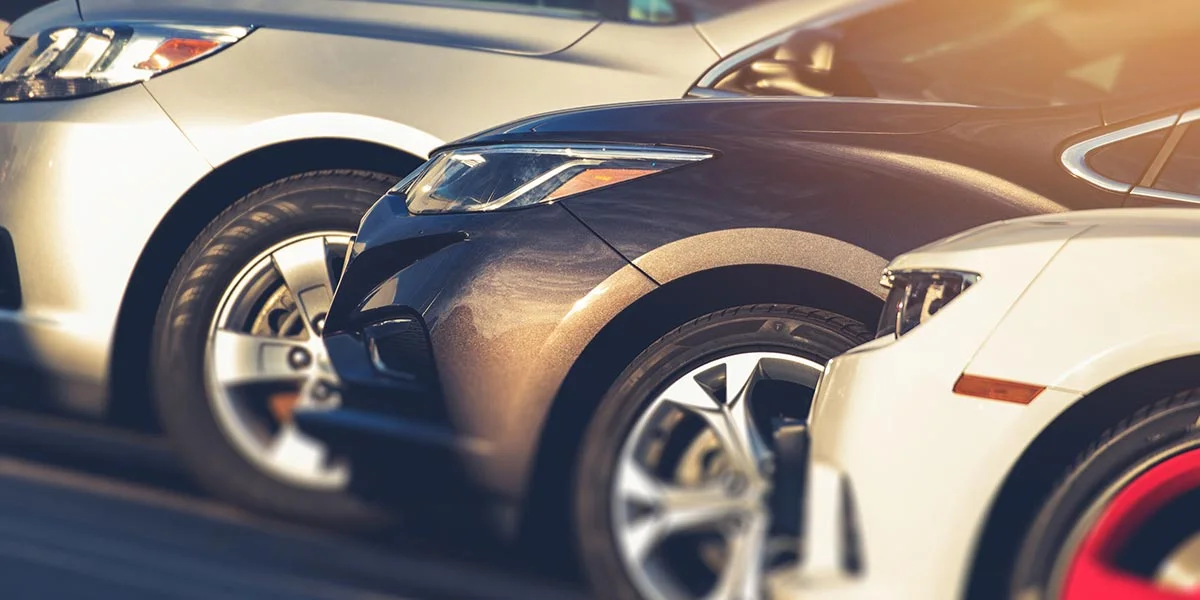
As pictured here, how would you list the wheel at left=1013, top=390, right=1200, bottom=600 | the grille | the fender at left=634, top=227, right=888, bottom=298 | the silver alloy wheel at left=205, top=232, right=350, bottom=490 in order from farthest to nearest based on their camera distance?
the silver alloy wheel at left=205, top=232, right=350, bottom=490, the grille, the fender at left=634, top=227, right=888, bottom=298, the wheel at left=1013, top=390, right=1200, bottom=600

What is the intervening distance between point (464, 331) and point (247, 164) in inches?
46.4

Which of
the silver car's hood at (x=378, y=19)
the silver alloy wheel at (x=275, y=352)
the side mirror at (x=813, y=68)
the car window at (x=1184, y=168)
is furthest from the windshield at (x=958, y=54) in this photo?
the silver alloy wheel at (x=275, y=352)

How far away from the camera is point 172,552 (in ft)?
12.1

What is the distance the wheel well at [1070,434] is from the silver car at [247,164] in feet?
5.95

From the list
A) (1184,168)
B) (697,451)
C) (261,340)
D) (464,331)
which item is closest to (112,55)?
(261,340)

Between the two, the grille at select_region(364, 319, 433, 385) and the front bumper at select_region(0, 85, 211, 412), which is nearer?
the grille at select_region(364, 319, 433, 385)

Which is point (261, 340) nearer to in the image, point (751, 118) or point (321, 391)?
point (321, 391)

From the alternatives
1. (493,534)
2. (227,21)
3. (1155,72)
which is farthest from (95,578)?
(1155,72)

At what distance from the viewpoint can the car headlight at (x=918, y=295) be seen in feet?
8.40

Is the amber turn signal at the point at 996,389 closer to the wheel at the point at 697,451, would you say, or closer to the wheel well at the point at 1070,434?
the wheel well at the point at 1070,434

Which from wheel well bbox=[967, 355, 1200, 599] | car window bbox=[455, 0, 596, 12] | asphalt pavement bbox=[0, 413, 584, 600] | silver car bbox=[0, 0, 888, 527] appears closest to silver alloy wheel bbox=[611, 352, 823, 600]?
asphalt pavement bbox=[0, 413, 584, 600]

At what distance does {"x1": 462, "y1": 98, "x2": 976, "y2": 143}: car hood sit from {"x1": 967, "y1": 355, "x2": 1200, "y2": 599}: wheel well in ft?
3.20

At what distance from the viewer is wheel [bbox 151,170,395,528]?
4117 millimetres

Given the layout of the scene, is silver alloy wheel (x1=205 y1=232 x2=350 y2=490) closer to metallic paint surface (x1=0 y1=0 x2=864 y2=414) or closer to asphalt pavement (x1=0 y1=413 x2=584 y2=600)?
asphalt pavement (x1=0 y1=413 x2=584 y2=600)
